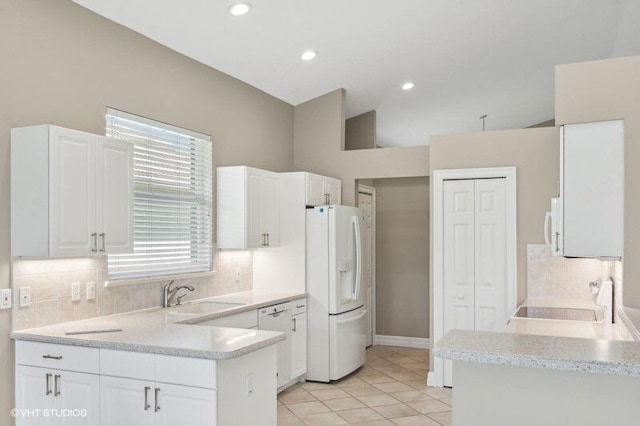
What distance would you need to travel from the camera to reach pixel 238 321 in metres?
4.39

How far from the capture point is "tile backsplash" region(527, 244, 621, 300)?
193 inches

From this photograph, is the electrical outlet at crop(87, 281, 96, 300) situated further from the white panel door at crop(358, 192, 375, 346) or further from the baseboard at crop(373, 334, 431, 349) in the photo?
the baseboard at crop(373, 334, 431, 349)

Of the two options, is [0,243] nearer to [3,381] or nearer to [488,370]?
[3,381]

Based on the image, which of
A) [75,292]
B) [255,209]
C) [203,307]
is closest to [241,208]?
[255,209]

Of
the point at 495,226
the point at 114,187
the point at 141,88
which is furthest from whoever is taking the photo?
the point at 495,226

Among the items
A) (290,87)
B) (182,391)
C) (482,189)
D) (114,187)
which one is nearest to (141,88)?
(114,187)

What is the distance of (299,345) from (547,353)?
Answer: 3.59m

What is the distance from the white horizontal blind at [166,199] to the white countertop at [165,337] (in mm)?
601

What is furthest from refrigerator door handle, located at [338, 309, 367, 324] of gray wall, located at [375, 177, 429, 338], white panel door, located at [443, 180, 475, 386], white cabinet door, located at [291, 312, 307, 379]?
gray wall, located at [375, 177, 429, 338]

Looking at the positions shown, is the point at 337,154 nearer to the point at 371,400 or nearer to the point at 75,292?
the point at 371,400

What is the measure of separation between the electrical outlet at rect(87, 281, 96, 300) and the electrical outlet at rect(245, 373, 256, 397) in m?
1.45

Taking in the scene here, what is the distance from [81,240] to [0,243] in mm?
439

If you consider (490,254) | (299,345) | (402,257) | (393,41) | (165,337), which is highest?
(393,41)

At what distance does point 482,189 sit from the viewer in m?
5.24
